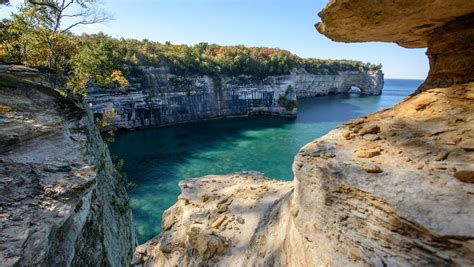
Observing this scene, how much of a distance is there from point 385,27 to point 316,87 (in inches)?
3377

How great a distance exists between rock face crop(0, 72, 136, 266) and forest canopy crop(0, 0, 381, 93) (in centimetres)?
783

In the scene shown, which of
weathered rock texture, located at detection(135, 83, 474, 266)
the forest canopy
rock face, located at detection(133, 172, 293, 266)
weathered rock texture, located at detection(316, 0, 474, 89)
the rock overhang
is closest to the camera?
weathered rock texture, located at detection(135, 83, 474, 266)

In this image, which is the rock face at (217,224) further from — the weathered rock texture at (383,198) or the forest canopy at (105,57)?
the forest canopy at (105,57)

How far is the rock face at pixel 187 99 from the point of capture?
41250mm

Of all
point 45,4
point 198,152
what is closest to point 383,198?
point 45,4

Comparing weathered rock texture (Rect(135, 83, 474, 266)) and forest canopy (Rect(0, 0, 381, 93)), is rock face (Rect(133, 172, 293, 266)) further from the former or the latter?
forest canopy (Rect(0, 0, 381, 93))

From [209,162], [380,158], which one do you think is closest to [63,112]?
[380,158]

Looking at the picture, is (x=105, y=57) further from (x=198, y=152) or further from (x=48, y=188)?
(x=198, y=152)

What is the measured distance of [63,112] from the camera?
945 centimetres

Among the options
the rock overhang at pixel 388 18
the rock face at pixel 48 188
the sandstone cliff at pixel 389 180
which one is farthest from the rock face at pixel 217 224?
the rock overhang at pixel 388 18

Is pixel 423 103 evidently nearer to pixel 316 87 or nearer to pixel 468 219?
pixel 468 219

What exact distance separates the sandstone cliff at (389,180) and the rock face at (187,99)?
36.9 metres

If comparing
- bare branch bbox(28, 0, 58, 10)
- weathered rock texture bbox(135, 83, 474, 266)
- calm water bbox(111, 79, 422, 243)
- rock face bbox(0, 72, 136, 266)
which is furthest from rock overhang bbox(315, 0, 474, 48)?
calm water bbox(111, 79, 422, 243)

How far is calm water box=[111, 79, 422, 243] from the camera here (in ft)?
68.9
